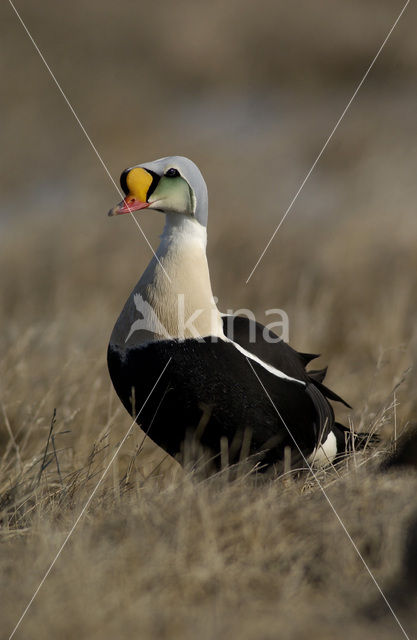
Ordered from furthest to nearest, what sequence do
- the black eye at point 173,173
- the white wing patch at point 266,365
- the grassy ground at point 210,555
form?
the black eye at point 173,173 → the white wing patch at point 266,365 → the grassy ground at point 210,555

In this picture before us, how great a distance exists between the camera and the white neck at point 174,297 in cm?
347

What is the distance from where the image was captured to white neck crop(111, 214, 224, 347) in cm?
347

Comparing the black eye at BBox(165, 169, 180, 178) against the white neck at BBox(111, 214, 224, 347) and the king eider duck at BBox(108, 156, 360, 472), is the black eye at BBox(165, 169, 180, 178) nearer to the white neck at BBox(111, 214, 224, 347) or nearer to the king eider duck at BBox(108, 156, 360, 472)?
the king eider duck at BBox(108, 156, 360, 472)

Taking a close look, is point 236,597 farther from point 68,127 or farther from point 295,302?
point 68,127

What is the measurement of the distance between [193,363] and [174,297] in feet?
0.95

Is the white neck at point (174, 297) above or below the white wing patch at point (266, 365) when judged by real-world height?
above

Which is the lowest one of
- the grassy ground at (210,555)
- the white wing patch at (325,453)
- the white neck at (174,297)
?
the white wing patch at (325,453)

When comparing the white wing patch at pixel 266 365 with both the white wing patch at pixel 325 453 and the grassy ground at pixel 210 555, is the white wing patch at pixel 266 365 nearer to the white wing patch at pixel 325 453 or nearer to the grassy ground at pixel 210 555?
the white wing patch at pixel 325 453

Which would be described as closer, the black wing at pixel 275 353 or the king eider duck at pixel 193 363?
the king eider duck at pixel 193 363

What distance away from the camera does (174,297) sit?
3.56m

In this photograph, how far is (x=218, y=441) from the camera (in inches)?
139

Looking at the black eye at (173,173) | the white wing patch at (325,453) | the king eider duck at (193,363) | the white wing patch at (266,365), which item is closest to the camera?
the king eider duck at (193,363)

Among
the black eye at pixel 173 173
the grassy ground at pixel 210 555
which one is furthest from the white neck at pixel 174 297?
the grassy ground at pixel 210 555

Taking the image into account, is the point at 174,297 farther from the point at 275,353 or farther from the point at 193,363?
the point at 275,353
